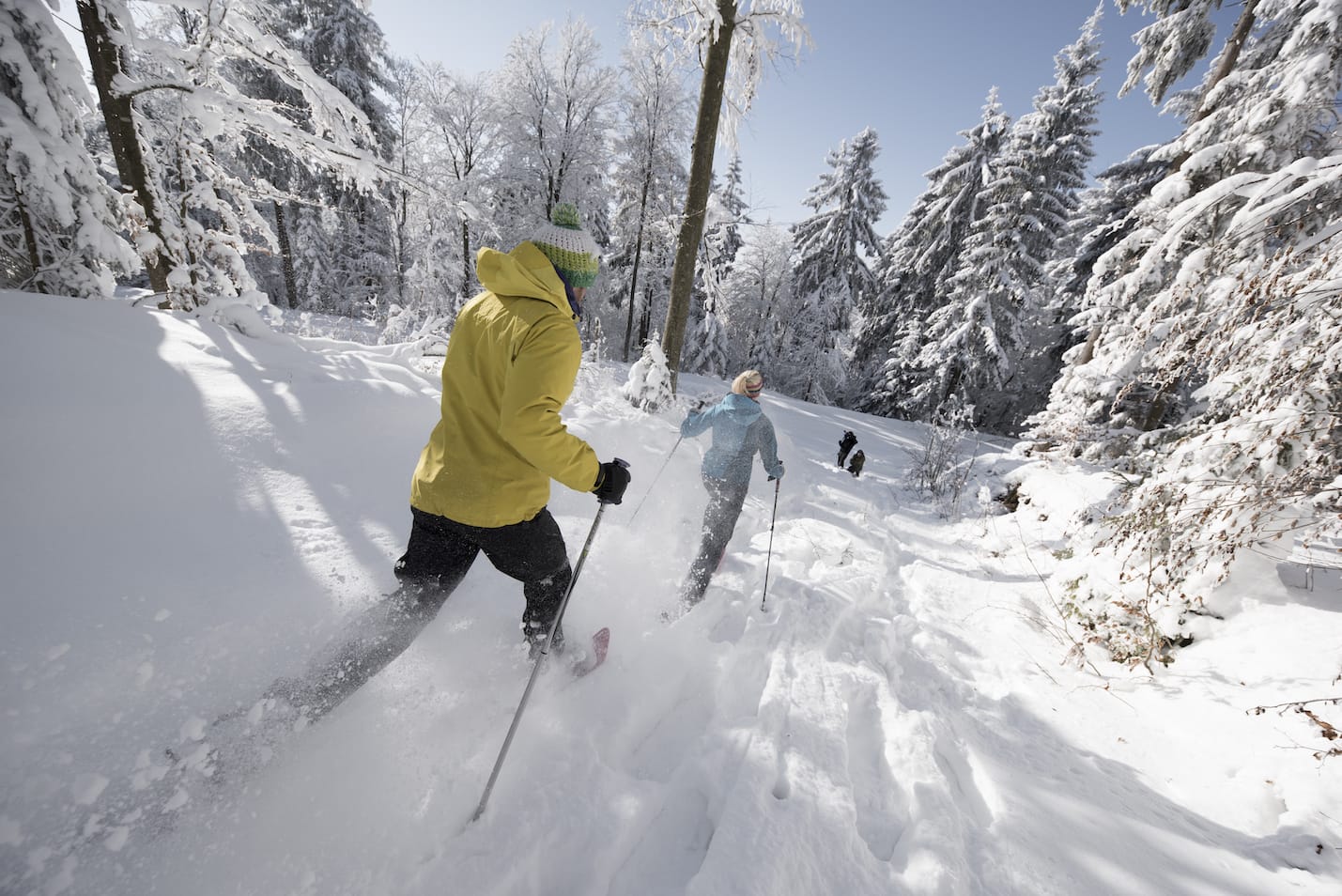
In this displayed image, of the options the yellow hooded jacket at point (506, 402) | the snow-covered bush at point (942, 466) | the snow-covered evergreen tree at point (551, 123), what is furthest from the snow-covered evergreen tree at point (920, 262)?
the yellow hooded jacket at point (506, 402)

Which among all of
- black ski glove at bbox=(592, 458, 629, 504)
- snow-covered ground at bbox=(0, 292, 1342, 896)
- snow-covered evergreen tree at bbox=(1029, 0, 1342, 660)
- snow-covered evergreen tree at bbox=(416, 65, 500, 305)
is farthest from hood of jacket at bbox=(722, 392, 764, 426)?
snow-covered evergreen tree at bbox=(416, 65, 500, 305)

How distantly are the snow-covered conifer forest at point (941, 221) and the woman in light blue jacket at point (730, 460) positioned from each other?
2493 mm

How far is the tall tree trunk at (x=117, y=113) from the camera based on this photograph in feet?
15.2

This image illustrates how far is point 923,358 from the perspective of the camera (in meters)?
16.6

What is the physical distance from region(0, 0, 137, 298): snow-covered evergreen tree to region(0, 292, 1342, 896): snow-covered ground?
183 cm

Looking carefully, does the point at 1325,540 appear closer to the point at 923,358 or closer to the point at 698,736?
the point at 698,736

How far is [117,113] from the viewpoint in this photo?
4.83 meters

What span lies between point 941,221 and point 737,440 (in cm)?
1904

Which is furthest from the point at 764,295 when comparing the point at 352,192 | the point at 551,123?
the point at 352,192

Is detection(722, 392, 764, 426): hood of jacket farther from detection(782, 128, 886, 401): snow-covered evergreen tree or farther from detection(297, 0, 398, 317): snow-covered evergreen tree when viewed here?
detection(782, 128, 886, 401): snow-covered evergreen tree

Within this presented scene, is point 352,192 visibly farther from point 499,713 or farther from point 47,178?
point 499,713

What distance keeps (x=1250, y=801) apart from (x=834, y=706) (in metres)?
1.72

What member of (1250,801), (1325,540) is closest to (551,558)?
(1250,801)

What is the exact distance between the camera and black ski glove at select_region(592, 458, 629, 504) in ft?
7.26
